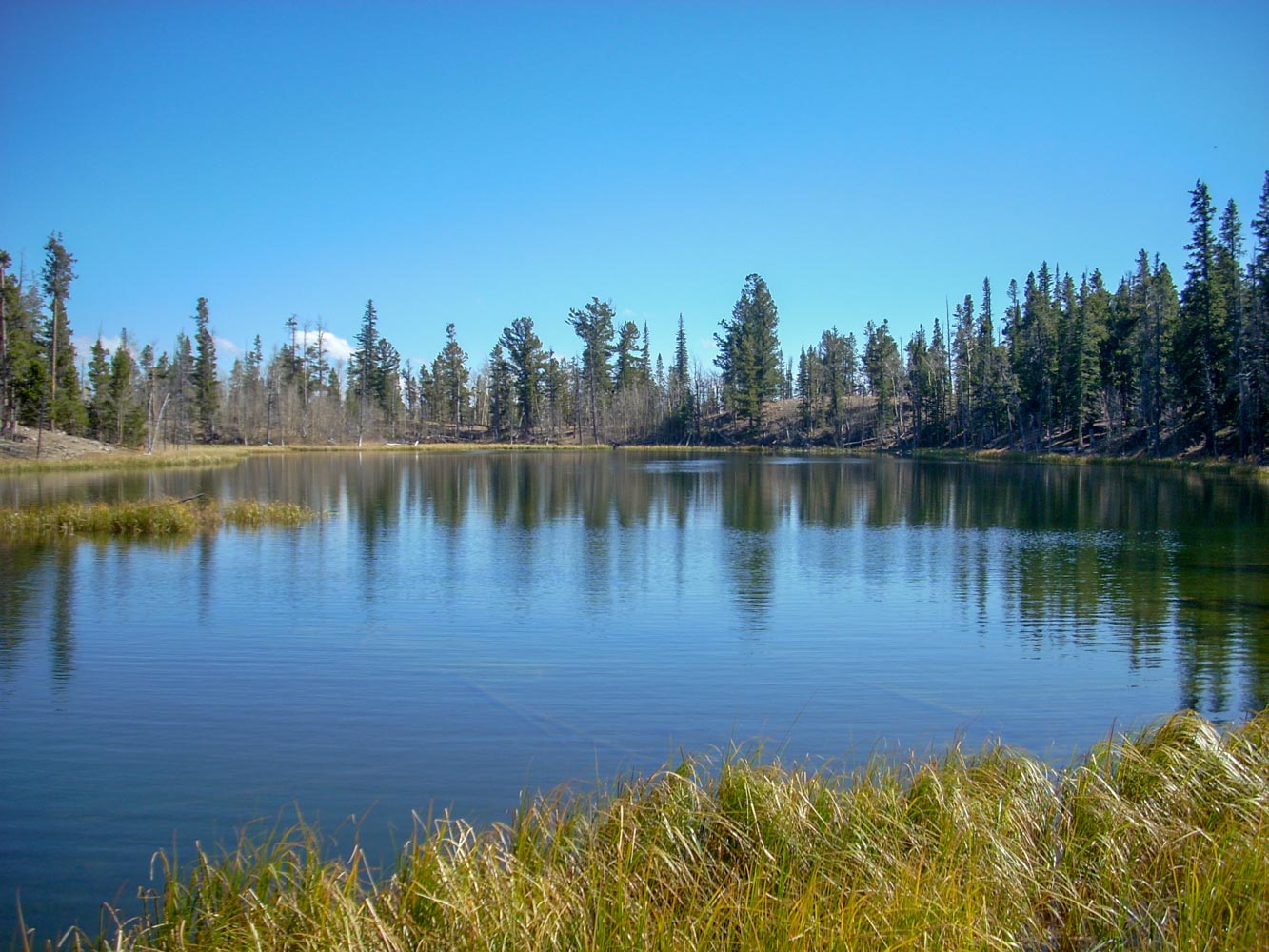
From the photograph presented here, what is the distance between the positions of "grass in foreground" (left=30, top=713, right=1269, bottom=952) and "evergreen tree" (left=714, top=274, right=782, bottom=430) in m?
102

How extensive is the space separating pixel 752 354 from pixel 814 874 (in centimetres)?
10545

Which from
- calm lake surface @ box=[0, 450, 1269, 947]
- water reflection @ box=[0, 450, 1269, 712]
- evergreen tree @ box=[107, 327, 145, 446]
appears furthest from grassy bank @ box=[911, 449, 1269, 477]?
evergreen tree @ box=[107, 327, 145, 446]

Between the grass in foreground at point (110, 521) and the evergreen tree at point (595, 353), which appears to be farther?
the evergreen tree at point (595, 353)

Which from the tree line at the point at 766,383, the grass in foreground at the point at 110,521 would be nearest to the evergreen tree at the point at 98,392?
the tree line at the point at 766,383

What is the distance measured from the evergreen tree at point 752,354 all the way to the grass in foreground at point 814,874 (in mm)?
102391

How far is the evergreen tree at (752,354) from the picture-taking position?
108 meters

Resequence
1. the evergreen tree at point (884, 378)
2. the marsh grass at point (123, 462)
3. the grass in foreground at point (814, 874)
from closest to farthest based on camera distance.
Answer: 1. the grass in foreground at point (814, 874)
2. the marsh grass at point (123, 462)
3. the evergreen tree at point (884, 378)

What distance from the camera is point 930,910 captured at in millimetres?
4684

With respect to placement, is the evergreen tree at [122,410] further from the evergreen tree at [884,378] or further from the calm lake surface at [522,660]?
the evergreen tree at [884,378]

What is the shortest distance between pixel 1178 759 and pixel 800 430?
103 meters

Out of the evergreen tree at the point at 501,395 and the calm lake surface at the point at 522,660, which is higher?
the evergreen tree at the point at 501,395

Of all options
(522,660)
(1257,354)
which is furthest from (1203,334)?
(522,660)

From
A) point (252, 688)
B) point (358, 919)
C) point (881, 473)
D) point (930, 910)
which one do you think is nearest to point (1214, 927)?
point (930, 910)

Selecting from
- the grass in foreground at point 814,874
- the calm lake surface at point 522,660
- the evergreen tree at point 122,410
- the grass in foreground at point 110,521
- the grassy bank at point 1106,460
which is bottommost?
the calm lake surface at point 522,660
